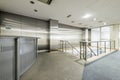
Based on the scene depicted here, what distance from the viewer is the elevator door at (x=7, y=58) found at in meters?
1.25

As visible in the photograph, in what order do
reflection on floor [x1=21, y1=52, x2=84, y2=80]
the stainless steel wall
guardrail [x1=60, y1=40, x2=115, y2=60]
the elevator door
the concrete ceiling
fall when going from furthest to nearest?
the stainless steel wall
guardrail [x1=60, y1=40, x2=115, y2=60]
the concrete ceiling
reflection on floor [x1=21, y1=52, x2=84, y2=80]
the elevator door

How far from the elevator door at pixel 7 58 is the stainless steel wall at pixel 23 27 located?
2.52 metres

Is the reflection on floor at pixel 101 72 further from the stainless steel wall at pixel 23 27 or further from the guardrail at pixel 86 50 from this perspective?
the stainless steel wall at pixel 23 27

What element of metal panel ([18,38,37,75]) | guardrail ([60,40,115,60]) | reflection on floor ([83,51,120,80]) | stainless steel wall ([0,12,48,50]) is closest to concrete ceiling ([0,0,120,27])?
stainless steel wall ([0,12,48,50])

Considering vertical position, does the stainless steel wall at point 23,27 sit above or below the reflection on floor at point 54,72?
above

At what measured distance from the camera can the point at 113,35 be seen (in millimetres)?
6926

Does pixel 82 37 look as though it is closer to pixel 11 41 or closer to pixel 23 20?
pixel 23 20

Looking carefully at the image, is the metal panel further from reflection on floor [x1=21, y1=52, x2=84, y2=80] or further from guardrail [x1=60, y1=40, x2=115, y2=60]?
guardrail [x1=60, y1=40, x2=115, y2=60]

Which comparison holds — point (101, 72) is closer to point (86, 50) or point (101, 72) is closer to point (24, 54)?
point (86, 50)

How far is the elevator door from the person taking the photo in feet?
4.12

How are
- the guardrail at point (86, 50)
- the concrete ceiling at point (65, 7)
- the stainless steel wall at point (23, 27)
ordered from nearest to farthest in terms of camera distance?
the concrete ceiling at point (65, 7) < the guardrail at point (86, 50) < the stainless steel wall at point (23, 27)

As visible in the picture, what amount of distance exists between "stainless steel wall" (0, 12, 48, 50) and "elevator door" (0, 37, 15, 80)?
2519 mm

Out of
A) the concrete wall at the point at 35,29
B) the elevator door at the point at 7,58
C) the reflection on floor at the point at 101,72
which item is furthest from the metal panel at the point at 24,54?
the reflection on floor at the point at 101,72

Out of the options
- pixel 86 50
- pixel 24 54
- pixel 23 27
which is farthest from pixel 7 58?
pixel 23 27
